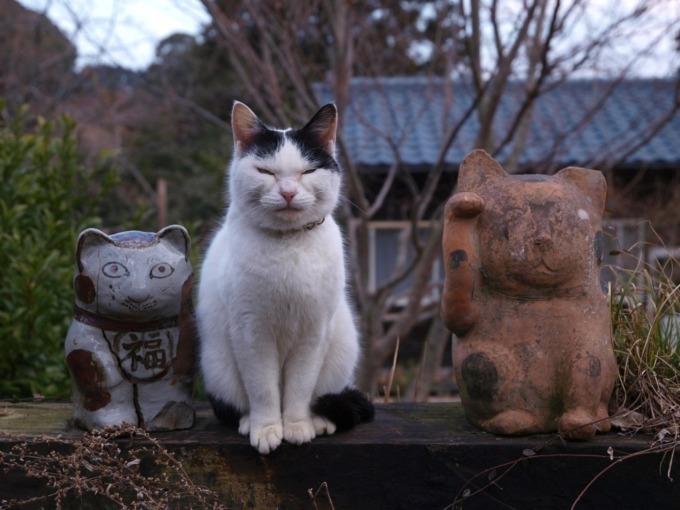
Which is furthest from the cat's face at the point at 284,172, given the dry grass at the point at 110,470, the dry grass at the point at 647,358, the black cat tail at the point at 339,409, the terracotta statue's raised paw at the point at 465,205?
the dry grass at the point at 647,358

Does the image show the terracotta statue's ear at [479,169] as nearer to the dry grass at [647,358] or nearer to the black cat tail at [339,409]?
the dry grass at [647,358]

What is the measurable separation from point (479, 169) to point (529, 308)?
1.27ft

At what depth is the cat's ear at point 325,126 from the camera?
5.71 feet

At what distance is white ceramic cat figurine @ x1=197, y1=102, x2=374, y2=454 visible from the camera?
1.66 metres

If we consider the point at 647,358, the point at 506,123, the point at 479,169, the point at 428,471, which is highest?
the point at 506,123

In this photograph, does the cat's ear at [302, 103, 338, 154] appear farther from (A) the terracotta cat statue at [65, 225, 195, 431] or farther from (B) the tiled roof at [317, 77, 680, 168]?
(B) the tiled roof at [317, 77, 680, 168]

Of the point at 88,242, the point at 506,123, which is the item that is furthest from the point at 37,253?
the point at 506,123

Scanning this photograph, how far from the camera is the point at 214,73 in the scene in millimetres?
7543

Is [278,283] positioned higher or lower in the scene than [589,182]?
lower

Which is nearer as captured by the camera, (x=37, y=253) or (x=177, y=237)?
(x=177, y=237)

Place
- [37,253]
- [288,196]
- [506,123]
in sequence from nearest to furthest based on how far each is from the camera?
[288,196] < [37,253] < [506,123]

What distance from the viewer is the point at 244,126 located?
174cm

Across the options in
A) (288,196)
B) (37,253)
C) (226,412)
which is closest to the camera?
(288,196)

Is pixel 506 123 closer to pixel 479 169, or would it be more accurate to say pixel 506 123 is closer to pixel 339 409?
pixel 479 169
